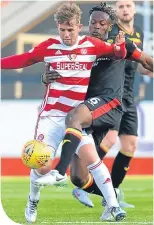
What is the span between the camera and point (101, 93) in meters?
7.97

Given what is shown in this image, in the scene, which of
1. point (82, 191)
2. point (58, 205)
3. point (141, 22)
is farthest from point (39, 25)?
point (82, 191)

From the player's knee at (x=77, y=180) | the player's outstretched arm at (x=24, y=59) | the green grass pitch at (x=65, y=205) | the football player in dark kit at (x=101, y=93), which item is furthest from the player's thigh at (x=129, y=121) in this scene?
the player's outstretched arm at (x=24, y=59)

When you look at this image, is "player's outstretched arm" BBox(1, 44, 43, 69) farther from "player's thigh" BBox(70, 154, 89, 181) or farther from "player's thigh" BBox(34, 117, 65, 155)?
"player's thigh" BBox(70, 154, 89, 181)

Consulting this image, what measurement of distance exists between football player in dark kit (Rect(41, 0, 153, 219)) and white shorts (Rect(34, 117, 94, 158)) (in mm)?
157

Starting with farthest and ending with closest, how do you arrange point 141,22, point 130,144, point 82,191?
point 141,22, point 130,144, point 82,191

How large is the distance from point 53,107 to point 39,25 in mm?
9399

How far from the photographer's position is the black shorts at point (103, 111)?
767cm

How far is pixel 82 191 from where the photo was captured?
862 centimetres

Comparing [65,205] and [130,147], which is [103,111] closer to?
[130,147]

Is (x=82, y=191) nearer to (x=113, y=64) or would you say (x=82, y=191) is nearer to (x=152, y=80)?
(x=113, y=64)

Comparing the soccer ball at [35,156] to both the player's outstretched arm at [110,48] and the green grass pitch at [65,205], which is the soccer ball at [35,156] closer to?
the green grass pitch at [65,205]

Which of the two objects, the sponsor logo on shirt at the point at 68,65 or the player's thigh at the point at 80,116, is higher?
the sponsor logo on shirt at the point at 68,65

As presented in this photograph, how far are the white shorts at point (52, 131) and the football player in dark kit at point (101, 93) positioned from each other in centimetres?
16

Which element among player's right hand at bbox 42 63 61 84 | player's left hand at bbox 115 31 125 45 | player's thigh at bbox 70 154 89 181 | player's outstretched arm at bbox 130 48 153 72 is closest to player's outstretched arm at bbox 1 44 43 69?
player's right hand at bbox 42 63 61 84
